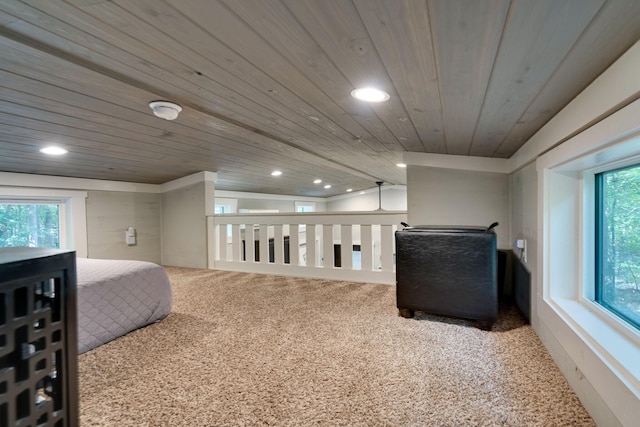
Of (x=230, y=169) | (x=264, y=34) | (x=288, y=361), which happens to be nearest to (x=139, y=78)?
(x=264, y=34)

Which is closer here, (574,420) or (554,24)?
(554,24)

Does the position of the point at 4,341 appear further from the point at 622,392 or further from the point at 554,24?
the point at 622,392

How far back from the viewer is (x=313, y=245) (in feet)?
12.0

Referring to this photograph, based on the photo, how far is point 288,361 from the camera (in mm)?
1641

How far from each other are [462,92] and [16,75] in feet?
6.53

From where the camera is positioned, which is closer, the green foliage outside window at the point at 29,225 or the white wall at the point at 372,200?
the green foliage outside window at the point at 29,225

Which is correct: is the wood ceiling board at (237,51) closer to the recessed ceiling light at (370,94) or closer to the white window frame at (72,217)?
the recessed ceiling light at (370,94)

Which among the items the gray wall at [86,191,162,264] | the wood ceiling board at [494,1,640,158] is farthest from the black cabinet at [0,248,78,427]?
the gray wall at [86,191,162,264]

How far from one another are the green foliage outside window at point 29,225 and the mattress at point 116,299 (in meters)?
1.68

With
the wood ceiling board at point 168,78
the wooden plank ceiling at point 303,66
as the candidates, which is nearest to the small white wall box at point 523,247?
→ the wooden plank ceiling at point 303,66

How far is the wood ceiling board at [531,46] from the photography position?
0.71 meters

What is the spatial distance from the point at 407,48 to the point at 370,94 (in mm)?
460

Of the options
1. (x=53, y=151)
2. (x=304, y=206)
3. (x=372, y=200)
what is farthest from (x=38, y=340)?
(x=372, y=200)

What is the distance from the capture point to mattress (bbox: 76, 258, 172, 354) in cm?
178
